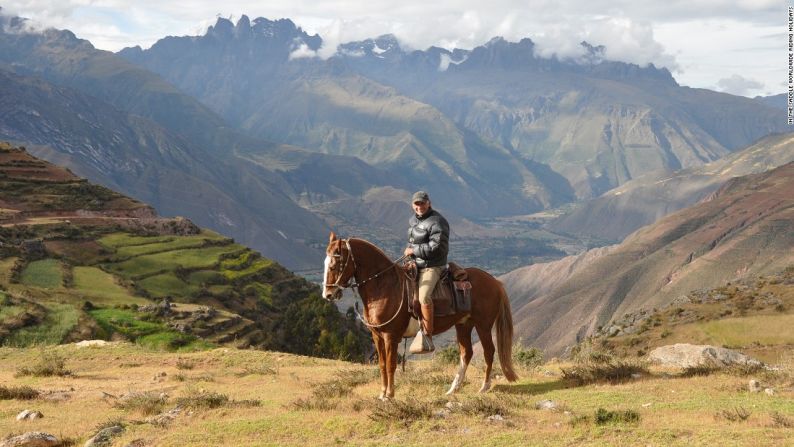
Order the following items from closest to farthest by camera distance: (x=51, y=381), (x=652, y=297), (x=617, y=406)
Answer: (x=617, y=406), (x=51, y=381), (x=652, y=297)

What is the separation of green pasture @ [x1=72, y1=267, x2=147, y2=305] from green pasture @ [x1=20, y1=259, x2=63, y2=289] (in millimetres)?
1767

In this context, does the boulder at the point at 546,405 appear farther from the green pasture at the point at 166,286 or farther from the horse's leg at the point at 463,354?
the green pasture at the point at 166,286

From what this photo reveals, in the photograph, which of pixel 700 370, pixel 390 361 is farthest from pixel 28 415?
pixel 700 370

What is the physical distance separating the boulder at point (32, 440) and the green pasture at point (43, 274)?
5372cm

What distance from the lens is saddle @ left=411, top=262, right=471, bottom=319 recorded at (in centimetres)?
1783

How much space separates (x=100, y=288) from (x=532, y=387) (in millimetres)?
61889

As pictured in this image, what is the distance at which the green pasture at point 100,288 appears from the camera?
6247 cm

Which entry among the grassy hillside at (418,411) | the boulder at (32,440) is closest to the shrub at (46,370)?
the grassy hillside at (418,411)

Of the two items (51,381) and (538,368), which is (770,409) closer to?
(538,368)

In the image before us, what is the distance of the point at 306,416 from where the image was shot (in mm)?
15609

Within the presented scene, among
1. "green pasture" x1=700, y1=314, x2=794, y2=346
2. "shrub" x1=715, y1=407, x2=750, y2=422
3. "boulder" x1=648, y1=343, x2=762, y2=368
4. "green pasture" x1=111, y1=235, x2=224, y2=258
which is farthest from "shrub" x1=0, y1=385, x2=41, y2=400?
"green pasture" x1=111, y1=235, x2=224, y2=258

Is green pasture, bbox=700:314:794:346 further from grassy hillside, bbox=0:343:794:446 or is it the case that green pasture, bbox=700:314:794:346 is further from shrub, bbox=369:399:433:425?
shrub, bbox=369:399:433:425

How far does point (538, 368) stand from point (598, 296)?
591ft

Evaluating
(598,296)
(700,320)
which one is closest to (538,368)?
(700,320)
